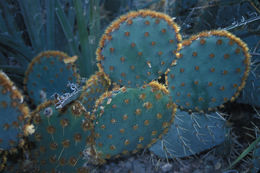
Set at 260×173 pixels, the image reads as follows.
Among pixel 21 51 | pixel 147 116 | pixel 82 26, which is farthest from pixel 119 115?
pixel 21 51

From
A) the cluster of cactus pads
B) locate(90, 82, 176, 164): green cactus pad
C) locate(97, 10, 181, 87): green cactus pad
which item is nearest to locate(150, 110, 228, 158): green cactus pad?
the cluster of cactus pads

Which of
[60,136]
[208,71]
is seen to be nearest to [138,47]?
[208,71]

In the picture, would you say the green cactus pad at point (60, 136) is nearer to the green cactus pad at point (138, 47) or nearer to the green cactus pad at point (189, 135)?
the green cactus pad at point (138, 47)

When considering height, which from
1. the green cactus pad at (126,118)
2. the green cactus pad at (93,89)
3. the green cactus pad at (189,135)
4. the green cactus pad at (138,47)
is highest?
the green cactus pad at (138,47)

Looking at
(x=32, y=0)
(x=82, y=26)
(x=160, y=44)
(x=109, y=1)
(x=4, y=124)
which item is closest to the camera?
(x=4, y=124)

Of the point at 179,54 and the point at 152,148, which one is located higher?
the point at 179,54

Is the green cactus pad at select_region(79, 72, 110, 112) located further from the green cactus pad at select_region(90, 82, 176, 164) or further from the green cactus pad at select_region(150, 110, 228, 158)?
the green cactus pad at select_region(150, 110, 228, 158)

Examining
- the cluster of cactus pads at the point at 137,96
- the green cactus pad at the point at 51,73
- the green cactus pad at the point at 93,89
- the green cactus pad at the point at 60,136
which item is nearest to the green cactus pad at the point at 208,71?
the cluster of cactus pads at the point at 137,96

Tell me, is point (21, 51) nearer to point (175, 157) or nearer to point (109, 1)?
point (109, 1)

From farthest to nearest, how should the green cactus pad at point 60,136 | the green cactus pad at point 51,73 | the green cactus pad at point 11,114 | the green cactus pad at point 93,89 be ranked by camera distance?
the green cactus pad at point 51,73 < the green cactus pad at point 93,89 < the green cactus pad at point 60,136 < the green cactus pad at point 11,114
